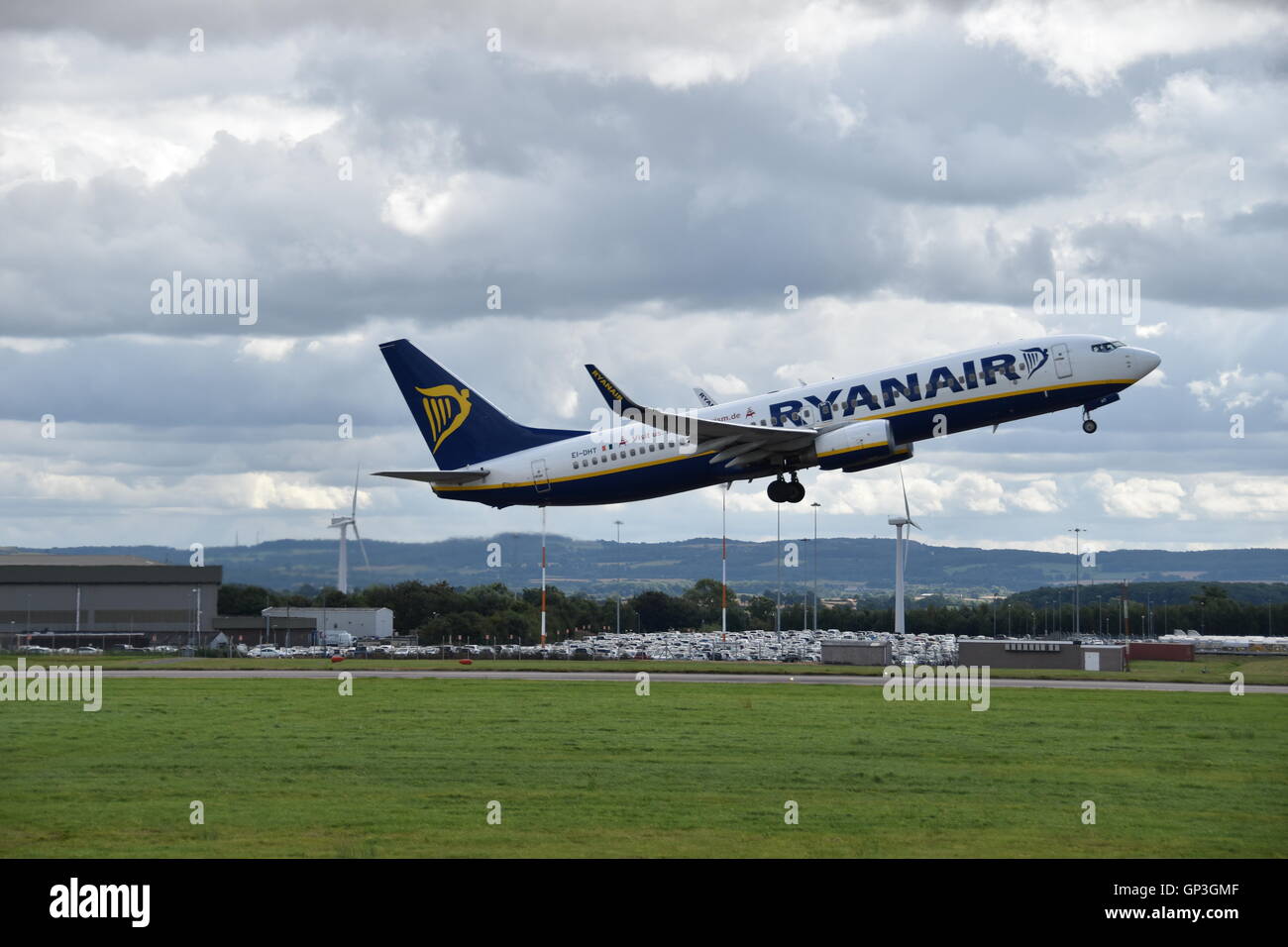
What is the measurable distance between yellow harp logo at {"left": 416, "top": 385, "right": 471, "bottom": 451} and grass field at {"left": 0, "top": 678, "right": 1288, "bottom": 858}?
73.8 feet

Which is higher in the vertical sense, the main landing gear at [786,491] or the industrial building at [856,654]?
the main landing gear at [786,491]

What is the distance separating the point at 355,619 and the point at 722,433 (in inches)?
4481

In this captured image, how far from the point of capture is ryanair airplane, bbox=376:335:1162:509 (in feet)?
223

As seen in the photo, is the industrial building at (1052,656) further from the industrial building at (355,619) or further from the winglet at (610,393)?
the industrial building at (355,619)

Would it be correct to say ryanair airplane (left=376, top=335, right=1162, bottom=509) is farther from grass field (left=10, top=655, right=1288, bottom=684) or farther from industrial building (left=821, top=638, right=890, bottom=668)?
industrial building (left=821, top=638, right=890, bottom=668)

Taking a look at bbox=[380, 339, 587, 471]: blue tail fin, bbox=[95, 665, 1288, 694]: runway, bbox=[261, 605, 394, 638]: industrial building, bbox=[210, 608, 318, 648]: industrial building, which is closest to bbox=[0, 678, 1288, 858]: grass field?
bbox=[95, 665, 1288, 694]: runway

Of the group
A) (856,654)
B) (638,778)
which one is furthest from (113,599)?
(638,778)

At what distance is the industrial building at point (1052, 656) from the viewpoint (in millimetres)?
111812

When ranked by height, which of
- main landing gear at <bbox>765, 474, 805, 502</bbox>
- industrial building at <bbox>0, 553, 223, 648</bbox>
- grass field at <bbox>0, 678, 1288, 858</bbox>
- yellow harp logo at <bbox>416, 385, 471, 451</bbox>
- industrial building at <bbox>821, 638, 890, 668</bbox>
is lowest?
industrial building at <bbox>821, 638, 890, 668</bbox>

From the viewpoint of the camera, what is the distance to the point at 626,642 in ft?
589

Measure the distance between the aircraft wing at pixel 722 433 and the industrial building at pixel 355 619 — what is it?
4252 inches

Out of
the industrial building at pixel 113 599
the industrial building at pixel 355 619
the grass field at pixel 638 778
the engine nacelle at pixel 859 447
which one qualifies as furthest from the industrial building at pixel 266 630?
the engine nacelle at pixel 859 447
